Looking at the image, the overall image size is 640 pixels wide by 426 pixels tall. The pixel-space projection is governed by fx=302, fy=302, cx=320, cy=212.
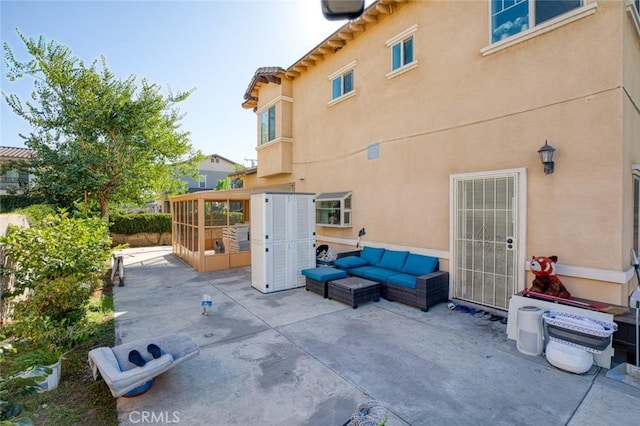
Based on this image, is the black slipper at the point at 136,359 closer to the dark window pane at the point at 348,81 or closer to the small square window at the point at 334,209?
the small square window at the point at 334,209

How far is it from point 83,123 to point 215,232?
612 cm

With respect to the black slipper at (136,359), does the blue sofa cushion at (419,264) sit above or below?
above

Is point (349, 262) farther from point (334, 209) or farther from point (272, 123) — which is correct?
point (272, 123)

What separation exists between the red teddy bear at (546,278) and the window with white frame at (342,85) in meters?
7.36

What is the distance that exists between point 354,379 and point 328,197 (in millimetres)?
7088

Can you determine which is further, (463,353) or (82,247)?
(82,247)

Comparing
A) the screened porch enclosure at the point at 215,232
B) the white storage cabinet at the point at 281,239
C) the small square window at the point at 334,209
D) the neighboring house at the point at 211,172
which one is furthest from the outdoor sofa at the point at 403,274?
the neighboring house at the point at 211,172

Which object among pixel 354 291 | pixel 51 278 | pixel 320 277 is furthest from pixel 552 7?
pixel 51 278

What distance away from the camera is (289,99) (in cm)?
1252

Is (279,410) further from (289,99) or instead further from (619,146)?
(289,99)

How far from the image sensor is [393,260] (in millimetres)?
8008

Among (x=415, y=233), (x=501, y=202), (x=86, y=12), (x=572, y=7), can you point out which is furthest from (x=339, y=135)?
(x=86, y=12)

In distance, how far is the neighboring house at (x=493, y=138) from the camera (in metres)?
5.05

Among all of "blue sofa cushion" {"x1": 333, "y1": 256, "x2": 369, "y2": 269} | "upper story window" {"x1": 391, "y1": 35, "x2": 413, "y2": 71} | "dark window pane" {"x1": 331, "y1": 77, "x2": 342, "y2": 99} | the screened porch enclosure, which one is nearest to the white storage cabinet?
"blue sofa cushion" {"x1": 333, "y1": 256, "x2": 369, "y2": 269}
